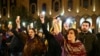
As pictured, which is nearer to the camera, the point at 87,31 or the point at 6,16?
the point at 87,31

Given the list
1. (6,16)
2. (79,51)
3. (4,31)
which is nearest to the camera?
(79,51)

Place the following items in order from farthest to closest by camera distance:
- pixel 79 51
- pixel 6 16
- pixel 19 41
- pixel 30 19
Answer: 1. pixel 6 16
2. pixel 30 19
3. pixel 19 41
4. pixel 79 51

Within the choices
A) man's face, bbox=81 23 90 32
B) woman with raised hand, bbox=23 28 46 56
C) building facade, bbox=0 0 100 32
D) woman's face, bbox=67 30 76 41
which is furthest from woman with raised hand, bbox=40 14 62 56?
building facade, bbox=0 0 100 32

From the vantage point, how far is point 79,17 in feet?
130

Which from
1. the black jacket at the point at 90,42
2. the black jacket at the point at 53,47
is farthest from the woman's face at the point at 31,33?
the black jacket at the point at 90,42

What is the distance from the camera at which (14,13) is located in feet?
121

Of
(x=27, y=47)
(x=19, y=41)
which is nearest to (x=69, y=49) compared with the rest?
(x=27, y=47)

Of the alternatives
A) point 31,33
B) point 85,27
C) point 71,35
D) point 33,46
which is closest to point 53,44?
point 33,46

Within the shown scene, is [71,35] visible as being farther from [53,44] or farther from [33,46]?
[33,46]

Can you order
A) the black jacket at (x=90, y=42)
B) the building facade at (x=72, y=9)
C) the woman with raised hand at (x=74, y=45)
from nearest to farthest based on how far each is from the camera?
the woman with raised hand at (x=74, y=45) < the black jacket at (x=90, y=42) < the building facade at (x=72, y=9)

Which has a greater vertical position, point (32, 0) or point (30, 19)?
point (32, 0)

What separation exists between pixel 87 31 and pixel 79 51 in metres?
1.28

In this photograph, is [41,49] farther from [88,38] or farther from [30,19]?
[30,19]

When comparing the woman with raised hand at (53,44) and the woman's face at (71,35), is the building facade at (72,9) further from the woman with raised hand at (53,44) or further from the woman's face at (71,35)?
the woman's face at (71,35)
